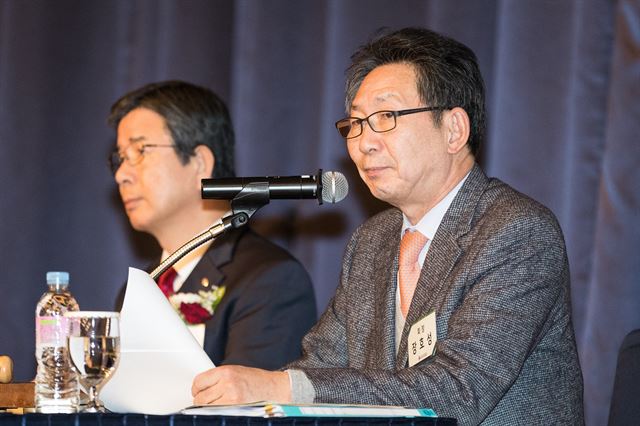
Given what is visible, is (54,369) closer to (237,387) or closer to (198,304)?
(237,387)

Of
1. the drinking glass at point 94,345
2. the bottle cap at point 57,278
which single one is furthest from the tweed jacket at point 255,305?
the drinking glass at point 94,345

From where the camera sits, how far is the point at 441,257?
2256 millimetres

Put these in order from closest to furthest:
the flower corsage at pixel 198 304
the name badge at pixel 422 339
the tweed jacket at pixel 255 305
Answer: the name badge at pixel 422 339 → the tweed jacket at pixel 255 305 → the flower corsage at pixel 198 304

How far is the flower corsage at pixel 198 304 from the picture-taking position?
10.2 feet

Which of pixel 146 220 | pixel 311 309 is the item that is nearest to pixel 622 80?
pixel 311 309

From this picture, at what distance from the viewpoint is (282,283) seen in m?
3.09

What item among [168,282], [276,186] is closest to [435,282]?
[276,186]

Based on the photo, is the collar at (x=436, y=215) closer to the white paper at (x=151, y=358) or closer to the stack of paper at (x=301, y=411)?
the white paper at (x=151, y=358)

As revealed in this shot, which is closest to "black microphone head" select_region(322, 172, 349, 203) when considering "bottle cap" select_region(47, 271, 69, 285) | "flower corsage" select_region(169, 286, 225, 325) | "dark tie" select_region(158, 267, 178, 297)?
"bottle cap" select_region(47, 271, 69, 285)

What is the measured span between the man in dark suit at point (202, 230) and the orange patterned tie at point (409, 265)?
0.66m

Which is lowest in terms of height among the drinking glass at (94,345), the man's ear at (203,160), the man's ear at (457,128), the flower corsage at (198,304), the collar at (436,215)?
the flower corsage at (198,304)

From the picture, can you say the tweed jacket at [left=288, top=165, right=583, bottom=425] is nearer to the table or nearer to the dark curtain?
the table

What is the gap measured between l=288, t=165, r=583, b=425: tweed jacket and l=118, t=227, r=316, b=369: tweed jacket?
450mm

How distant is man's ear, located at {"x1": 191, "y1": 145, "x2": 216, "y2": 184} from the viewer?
3408mm
